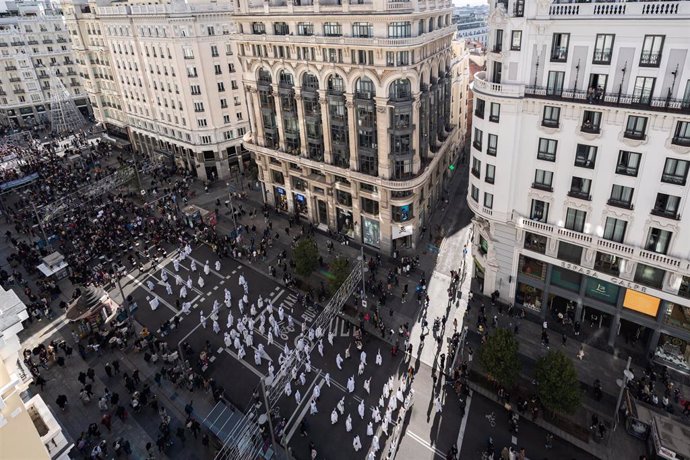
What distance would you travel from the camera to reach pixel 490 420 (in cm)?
4022

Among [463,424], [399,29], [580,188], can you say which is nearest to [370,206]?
[399,29]

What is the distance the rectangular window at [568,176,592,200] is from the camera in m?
42.5

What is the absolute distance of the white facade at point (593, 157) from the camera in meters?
36.6

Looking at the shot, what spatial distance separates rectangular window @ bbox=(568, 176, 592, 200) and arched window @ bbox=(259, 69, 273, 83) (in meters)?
45.1

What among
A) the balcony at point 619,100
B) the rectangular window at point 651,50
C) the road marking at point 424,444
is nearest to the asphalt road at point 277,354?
the road marking at point 424,444

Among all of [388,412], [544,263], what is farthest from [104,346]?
[544,263]

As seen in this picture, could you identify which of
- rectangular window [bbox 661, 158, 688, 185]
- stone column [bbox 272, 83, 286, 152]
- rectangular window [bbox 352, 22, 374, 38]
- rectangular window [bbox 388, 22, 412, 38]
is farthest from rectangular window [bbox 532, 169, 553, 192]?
stone column [bbox 272, 83, 286, 152]

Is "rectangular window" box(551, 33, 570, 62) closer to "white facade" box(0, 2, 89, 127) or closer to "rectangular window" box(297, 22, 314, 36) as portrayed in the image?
"rectangular window" box(297, 22, 314, 36)

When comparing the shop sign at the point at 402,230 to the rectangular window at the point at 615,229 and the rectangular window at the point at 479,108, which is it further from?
the rectangular window at the point at 615,229

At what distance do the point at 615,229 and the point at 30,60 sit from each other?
6030 inches

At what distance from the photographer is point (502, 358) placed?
39.4m

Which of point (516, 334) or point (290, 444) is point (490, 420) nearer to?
point (516, 334)

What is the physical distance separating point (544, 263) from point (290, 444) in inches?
1263

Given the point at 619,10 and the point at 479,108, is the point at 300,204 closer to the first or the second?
the point at 479,108
